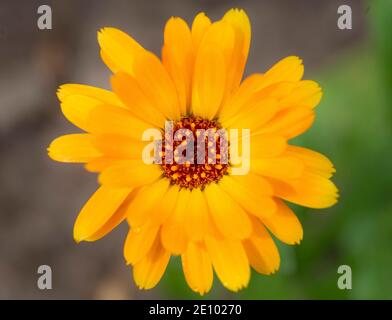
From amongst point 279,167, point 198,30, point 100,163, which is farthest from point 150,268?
point 198,30

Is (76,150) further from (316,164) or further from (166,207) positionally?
(316,164)

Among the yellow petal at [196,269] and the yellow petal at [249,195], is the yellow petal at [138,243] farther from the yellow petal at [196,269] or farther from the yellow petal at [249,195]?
the yellow petal at [249,195]

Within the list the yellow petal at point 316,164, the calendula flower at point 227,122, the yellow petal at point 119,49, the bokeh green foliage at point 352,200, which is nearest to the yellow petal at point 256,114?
the calendula flower at point 227,122

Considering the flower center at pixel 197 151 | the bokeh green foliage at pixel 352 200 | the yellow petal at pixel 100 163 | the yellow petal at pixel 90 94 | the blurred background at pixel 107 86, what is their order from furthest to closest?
the blurred background at pixel 107 86, the bokeh green foliage at pixel 352 200, the flower center at pixel 197 151, the yellow petal at pixel 90 94, the yellow petal at pixel 100 163

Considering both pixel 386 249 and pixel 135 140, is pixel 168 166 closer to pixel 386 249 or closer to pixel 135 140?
pixel 135 140

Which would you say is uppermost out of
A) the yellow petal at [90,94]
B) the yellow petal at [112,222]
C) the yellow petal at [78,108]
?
the yellow petal at [90,94]

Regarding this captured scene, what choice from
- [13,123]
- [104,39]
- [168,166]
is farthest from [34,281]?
[104,39]

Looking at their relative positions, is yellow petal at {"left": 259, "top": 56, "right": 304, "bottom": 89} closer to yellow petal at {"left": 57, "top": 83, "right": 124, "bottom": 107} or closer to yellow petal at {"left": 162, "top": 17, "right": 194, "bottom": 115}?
yellow petal at {"left": 162, "top": 17, "right": 194, "bottom": 115}
